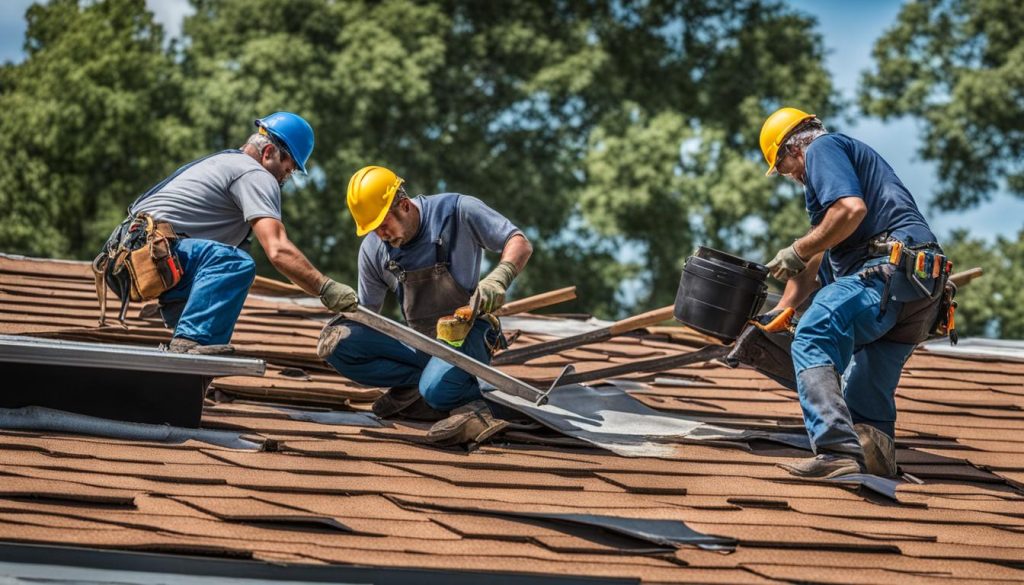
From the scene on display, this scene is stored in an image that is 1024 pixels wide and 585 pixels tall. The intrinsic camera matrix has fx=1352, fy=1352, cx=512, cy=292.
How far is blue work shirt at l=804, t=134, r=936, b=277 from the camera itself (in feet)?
16.5

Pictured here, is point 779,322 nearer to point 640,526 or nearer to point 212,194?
point 640,526

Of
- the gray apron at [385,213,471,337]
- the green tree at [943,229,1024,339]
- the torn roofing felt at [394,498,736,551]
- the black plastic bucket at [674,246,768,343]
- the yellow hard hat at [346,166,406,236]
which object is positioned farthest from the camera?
the green tree at [943,229,1024,339]

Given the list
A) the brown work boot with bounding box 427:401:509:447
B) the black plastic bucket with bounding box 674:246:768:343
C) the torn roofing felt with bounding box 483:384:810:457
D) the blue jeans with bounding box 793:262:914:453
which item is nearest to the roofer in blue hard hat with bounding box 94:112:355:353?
the brown work boot with bounding box 427:401:509:447

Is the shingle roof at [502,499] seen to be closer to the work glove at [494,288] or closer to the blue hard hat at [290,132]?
the work glove at [494,288]

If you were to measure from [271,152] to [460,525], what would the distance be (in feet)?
7.90

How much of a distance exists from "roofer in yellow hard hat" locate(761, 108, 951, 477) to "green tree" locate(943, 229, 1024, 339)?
1679 cm

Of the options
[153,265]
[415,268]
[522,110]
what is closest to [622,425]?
[415,268]

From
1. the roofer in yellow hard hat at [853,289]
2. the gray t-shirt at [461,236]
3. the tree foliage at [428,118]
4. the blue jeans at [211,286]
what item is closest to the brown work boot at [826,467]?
the roofer in yellow hard hat at [853,289]

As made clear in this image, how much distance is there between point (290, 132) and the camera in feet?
19.0

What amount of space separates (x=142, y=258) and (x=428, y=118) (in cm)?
1713

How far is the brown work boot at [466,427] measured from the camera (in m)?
5.01

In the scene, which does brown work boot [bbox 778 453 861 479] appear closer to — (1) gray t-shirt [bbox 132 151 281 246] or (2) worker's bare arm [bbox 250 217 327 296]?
(2) worker's bare arm [bbox 250 217 327 296]

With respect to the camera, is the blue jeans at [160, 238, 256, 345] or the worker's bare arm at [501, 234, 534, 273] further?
the worker's bare arm at [501, 234, 534, 273]

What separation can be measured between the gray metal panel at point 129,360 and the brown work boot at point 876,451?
2.18 meters
